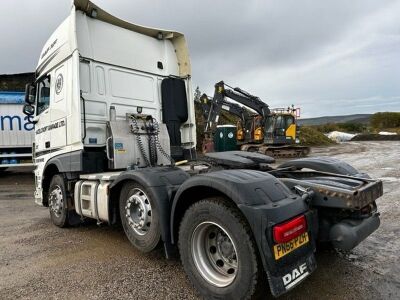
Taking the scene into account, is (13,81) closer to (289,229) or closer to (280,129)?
(280,129)

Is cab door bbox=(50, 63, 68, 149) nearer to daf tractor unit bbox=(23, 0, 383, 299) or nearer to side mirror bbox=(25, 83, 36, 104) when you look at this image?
daf tractor unit bbox=(23, 0, 383, 299)

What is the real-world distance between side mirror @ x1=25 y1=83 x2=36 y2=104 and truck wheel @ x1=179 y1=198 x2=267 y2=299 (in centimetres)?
466

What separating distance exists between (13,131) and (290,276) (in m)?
12.2

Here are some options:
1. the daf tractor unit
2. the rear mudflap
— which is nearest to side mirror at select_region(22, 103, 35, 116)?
the daf tractor unit

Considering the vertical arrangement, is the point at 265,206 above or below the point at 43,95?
below

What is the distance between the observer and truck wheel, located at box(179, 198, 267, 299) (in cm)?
277

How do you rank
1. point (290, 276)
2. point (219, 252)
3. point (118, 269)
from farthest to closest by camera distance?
point (118, 269)
point (219, 252)
point (290, 276)

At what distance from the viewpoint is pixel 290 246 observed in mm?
2793

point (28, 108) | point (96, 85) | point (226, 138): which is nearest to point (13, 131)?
point (28, 108)

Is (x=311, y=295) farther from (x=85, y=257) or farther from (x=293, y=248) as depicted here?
(x=85, y=257)

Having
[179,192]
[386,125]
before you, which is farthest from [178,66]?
[386,125]

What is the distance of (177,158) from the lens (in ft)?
20.7

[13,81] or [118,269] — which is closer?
[118,269]

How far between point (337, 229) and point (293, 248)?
2.00 ft
